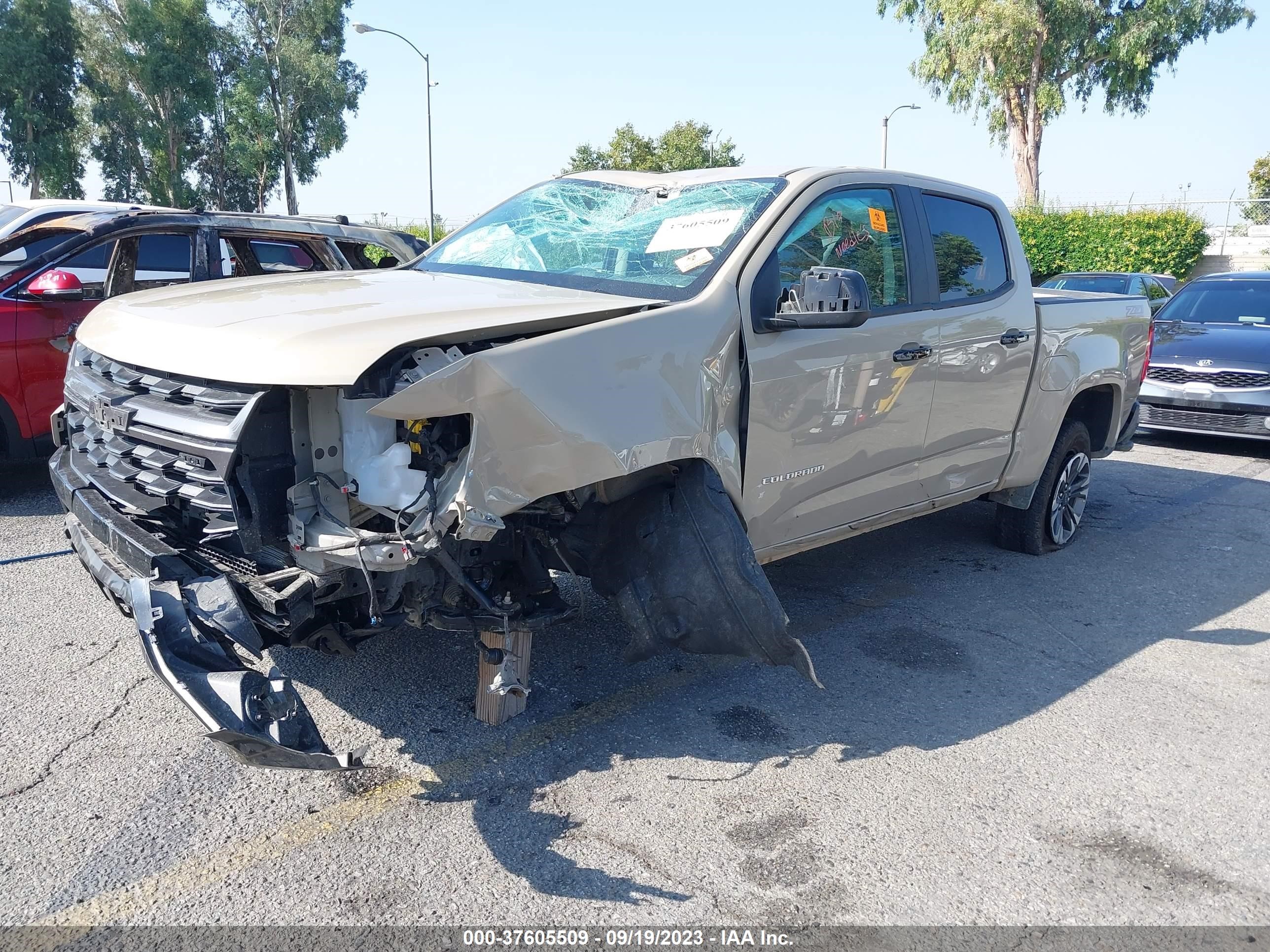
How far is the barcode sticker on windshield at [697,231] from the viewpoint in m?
3.78

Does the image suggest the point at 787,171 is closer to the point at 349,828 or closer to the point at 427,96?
the point at 349,828

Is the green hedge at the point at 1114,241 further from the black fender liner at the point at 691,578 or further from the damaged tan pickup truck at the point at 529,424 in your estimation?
the black fender liner at the point at 691,578

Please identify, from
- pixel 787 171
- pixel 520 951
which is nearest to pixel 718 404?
pixel 787 171

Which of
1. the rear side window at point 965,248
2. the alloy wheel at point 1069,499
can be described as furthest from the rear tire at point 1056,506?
the rear side window at point 965,248

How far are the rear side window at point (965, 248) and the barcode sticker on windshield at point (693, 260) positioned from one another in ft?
4.55

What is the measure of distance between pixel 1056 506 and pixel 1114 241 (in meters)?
23.5

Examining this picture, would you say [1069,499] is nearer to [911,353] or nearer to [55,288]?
[911,353]

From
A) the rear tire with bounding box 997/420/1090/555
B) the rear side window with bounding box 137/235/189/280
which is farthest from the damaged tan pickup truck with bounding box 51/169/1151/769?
the rear side window with bounding box 137/235/189/280

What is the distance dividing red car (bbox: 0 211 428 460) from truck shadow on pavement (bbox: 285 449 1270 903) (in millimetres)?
3189

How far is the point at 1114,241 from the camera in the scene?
85.7ft

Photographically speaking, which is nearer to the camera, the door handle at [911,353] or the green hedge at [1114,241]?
the door handle at [911,353]

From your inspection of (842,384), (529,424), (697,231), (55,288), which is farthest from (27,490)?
(842,384)

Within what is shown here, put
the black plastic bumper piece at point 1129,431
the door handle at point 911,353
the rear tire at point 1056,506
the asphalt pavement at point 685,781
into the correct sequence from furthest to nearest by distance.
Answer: the black plastic bumper piece at point 1129,431
the rear tire at point 1056,506
the door handle at point 911,353
the asphalt pavement at point 685,781

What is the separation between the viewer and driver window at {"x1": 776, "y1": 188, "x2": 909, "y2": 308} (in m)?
3.88
